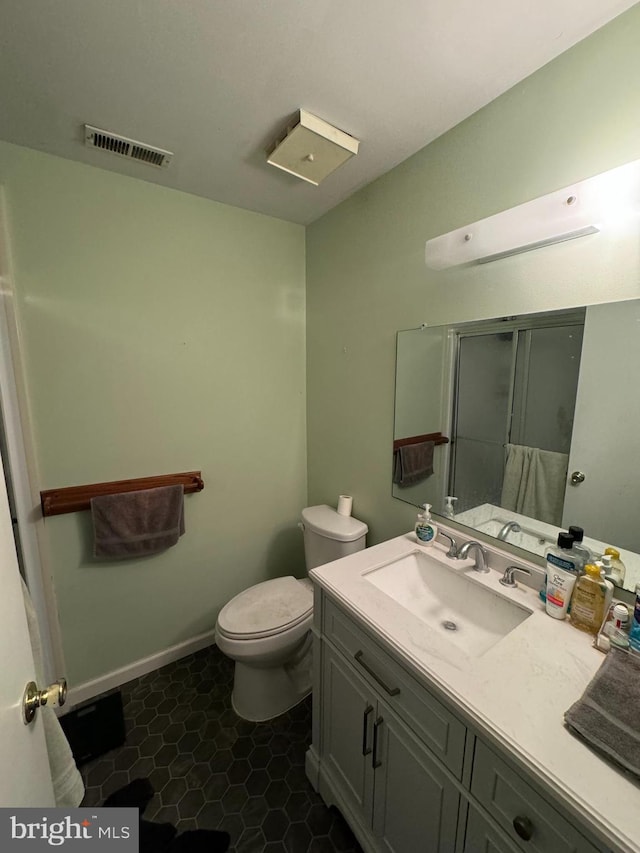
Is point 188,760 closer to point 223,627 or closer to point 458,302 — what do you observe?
point 223,627

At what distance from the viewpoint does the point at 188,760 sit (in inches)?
53.9

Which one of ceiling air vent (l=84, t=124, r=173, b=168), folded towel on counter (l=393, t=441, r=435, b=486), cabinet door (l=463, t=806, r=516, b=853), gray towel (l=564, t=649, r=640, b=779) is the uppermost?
ceiling air vent (l=84, t=124, r=173, b=168)

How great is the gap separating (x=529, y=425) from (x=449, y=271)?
0.64 meters

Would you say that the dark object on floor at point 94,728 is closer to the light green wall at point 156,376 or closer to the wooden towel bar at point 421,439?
the light green wall at point 156,376

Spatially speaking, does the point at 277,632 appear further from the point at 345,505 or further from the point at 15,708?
the point at 15,708

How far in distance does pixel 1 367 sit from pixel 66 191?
2.50ft

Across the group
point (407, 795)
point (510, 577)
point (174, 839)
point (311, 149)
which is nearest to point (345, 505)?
point (510, 577)

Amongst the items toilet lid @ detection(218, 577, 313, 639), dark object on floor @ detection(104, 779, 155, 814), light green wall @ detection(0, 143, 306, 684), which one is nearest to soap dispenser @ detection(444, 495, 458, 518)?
toilet lid @ detection(218, 577, 313, 639)

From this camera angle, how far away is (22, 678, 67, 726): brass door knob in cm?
63

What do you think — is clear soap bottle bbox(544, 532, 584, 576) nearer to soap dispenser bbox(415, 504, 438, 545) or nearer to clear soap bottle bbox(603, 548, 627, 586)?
clear soap bottle bbox(603, 548, 627, 586)

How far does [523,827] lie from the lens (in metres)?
0.61

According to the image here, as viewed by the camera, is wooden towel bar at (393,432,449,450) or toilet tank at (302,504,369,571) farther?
toilet tank at (302,504,369,571)

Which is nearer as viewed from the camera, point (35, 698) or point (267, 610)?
point (35, 698)

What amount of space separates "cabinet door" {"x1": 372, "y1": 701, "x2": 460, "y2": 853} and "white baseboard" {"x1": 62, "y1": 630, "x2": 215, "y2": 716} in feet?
4.08
